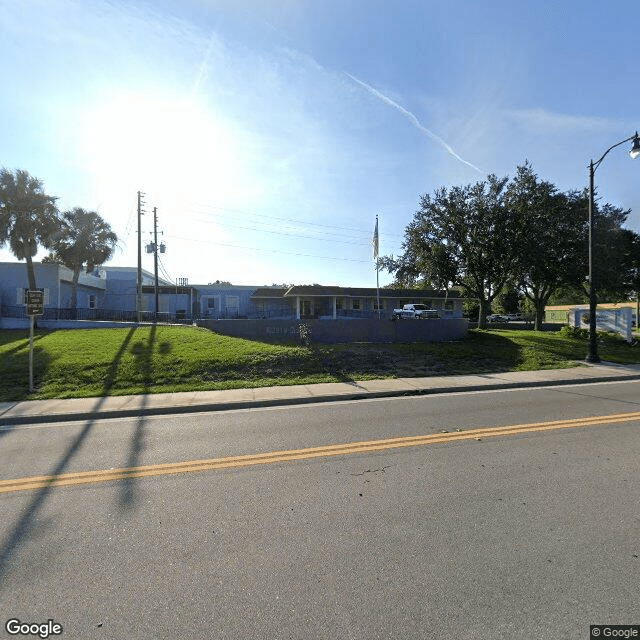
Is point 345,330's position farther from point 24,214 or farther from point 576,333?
point 24,214

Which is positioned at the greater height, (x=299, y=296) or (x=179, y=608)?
(x=299, y=296)

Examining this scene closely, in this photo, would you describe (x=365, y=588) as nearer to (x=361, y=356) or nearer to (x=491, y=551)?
(x=491, y=551)

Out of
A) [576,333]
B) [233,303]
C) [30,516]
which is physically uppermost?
[233,303]

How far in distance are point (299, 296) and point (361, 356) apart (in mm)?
25665

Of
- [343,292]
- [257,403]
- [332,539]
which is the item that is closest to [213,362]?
[257,403]

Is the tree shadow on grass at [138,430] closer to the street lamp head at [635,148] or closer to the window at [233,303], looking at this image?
the street lamp head at [635,148]

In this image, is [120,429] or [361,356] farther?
[361,356]

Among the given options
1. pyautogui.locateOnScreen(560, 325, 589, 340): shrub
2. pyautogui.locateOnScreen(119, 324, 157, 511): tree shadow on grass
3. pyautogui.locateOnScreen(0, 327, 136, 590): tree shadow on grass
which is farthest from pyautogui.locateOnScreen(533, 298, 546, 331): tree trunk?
pyautogui.locateOnScreen(0, 327, 136, 590): tree shadow on grass

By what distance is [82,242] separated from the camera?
99.6 ft

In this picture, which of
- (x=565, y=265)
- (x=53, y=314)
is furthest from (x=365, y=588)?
(x=565, y=265)

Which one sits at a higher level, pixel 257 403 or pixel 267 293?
pixel 267 293

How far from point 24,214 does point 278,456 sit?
27.3 meters

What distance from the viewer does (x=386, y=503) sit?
3896mm

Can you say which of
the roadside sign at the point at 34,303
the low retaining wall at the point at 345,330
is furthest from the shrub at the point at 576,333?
the roadside sign at the point at 34,303
